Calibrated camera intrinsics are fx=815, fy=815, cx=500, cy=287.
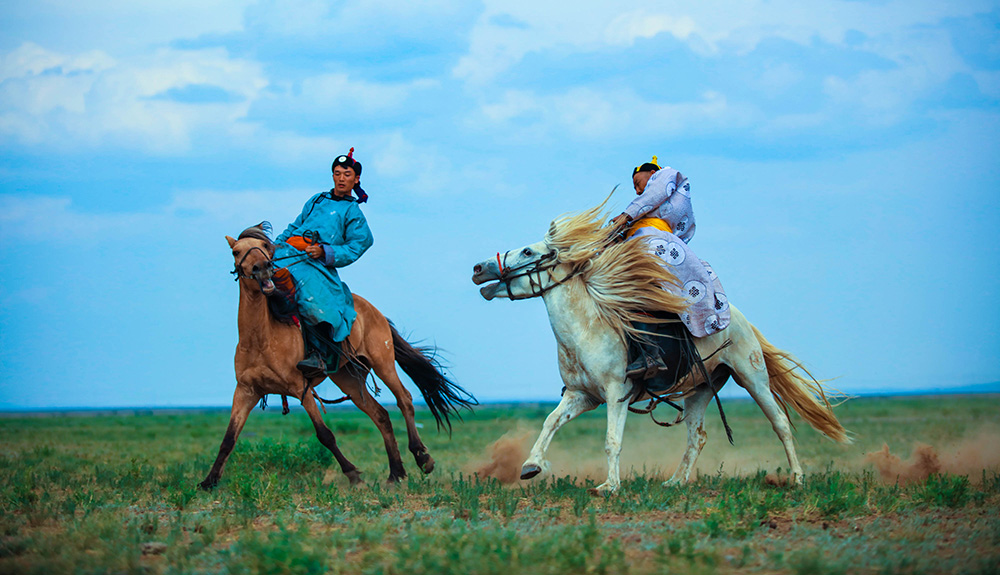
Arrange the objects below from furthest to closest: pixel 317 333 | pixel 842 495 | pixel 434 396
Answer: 1. pixel 434 396
2. pixel 317 333
3. pixel 842 495

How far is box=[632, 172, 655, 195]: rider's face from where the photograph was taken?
8.44 metres

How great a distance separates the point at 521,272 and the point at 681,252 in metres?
1.56

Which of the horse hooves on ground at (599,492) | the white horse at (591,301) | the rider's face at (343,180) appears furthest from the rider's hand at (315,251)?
the horse hooves on ground at (599,492)

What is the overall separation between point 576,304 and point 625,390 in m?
0.89

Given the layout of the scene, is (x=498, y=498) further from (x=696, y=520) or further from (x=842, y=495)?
(x=842, y=495)

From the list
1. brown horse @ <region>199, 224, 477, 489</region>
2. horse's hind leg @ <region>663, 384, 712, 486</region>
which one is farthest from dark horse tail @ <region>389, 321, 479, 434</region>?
horse's hind leg @ <region>663, 384, 712, 486</region>

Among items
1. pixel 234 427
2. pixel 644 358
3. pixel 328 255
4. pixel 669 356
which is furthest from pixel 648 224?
pixel 234 427

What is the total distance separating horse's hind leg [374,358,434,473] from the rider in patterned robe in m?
3.16

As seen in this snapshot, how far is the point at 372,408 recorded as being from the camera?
9680 millimetres

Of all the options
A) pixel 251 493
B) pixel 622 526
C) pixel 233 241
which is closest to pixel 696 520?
pixel 622 526

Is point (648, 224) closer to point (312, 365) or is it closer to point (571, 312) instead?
point (571, 312)

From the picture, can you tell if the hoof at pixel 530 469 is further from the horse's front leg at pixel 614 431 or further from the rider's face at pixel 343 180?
the rider's face at pixel 343 180

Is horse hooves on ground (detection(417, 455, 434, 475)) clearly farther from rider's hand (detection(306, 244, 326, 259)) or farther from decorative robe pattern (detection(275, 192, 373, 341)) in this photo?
rider's hand (detection(306, 244, 326, 259))

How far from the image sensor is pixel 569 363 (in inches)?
296
